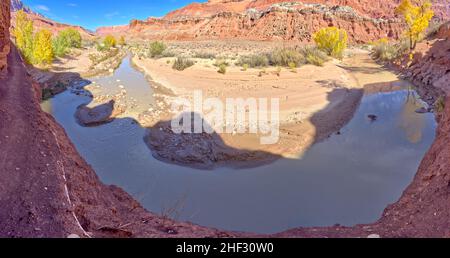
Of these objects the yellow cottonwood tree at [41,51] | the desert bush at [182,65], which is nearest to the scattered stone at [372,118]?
the desert bush at [182,65]

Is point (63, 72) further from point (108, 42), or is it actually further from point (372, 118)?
point (108, 42)

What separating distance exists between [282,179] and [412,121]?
713 cm

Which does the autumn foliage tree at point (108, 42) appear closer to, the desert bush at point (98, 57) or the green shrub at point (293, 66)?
the desert bush at point (98, 57)

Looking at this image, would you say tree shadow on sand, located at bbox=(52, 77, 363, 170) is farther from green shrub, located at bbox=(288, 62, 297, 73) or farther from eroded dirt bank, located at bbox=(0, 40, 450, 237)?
green shrub, located at bbox=(288, 62, 297, 73)

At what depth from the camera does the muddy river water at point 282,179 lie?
7104 millimetres

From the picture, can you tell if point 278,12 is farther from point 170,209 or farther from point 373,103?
point 170,209

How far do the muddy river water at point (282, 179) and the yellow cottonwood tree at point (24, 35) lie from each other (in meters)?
13.2

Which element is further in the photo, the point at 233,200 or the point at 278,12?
the point at 278,12

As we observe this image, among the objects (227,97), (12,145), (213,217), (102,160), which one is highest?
(227,97)

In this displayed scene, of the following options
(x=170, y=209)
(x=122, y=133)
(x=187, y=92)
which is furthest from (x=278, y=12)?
(x=170, y=209)

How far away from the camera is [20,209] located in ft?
11.5

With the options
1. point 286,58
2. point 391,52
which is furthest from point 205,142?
point 391,52

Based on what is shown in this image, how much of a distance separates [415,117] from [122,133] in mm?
10903

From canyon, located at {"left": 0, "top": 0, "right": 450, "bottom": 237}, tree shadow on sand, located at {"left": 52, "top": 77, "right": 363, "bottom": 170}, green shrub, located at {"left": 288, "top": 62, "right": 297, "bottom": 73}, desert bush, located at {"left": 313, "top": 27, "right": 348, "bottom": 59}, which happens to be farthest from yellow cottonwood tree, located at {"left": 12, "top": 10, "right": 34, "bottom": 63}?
desert bush, located at {"left": 313, "top": 27, "right": 348, "bottom": 59}
